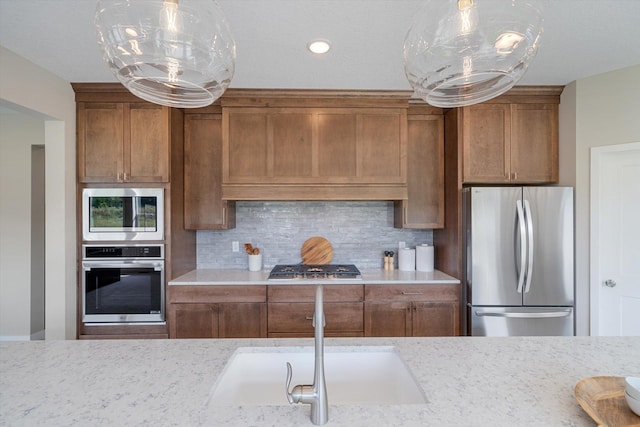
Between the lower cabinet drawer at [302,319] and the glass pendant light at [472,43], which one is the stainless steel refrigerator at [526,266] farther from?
the glass pendant light at [472,43]

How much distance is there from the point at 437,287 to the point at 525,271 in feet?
2.34

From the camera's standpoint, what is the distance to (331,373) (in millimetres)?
1265

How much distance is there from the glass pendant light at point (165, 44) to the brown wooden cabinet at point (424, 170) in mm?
2356

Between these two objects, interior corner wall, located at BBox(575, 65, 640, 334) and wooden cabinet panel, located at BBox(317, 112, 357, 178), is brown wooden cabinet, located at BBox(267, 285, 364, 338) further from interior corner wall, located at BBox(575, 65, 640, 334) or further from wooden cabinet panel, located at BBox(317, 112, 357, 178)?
interior corner wall, located at BBox(575, 65, 640, 334)

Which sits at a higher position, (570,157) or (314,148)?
(314,148)

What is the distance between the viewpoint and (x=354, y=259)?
334cm

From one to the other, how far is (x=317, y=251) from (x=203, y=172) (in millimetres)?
1398

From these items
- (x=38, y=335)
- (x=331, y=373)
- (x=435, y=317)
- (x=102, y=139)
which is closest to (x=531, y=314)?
(x=435, y=317)

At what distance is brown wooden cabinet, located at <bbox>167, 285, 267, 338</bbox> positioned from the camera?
8.86 feet

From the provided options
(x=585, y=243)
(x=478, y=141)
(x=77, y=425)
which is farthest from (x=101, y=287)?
(x=585, y=243)

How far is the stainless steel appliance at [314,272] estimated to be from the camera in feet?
9.16

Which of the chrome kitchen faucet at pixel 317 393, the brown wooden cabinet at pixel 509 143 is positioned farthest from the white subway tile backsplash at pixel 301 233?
the chrome kitchen faucet at pixel 317 393

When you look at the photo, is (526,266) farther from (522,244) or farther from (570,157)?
(570,157)

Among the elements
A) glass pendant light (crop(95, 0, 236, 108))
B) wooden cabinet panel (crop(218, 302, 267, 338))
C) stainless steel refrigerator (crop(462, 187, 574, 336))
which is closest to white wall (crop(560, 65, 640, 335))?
stainless steel refrigerator (crop(462, 187, 574, 336))
